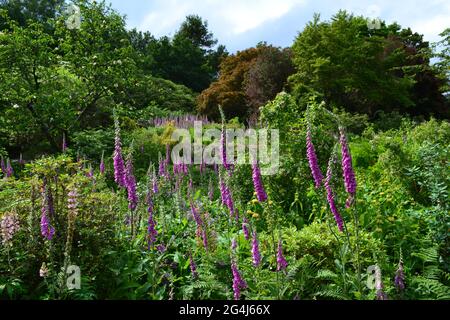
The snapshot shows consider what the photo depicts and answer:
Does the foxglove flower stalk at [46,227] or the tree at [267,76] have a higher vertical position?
the tree at [267,76]

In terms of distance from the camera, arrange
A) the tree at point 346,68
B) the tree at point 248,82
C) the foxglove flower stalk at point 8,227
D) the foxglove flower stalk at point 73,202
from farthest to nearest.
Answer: the tree at point 248,82 → the tree at point 346,68 → the foxglove flower stalk at point 73,202 → the foxglove flower stalk at point 8,227

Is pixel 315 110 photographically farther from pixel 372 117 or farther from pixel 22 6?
pixel 22 6

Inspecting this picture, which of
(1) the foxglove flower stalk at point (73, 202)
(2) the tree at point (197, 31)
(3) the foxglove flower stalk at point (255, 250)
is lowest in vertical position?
(3) the foxglove flower stalk at point (255, 250)

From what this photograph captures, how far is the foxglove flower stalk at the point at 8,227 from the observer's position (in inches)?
131

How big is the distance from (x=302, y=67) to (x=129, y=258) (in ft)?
50.3

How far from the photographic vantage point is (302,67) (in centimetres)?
1806

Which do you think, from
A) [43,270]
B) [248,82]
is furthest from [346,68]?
[43,270]

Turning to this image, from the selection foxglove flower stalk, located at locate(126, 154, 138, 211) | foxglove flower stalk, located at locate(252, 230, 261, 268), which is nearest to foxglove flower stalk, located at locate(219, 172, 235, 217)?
foxglove flower stalk, located at locate(126, 154, 138, 211)

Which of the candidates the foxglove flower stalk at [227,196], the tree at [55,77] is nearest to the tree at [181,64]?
the tree at [55,77]

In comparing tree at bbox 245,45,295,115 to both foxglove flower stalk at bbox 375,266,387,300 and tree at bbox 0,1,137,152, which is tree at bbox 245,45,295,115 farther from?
foxglove flower stalk at bbox 375,266,387,300

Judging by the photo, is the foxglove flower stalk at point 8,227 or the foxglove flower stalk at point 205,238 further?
the foxglove flower stalk at point 205,238

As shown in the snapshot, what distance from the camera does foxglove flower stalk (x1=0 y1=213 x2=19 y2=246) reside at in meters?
3.33

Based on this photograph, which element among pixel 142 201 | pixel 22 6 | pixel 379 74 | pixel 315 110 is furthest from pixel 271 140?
pixel 22 6

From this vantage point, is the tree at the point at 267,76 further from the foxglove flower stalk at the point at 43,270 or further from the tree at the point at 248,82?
the foxglove flower stalk at the point at 43,270
